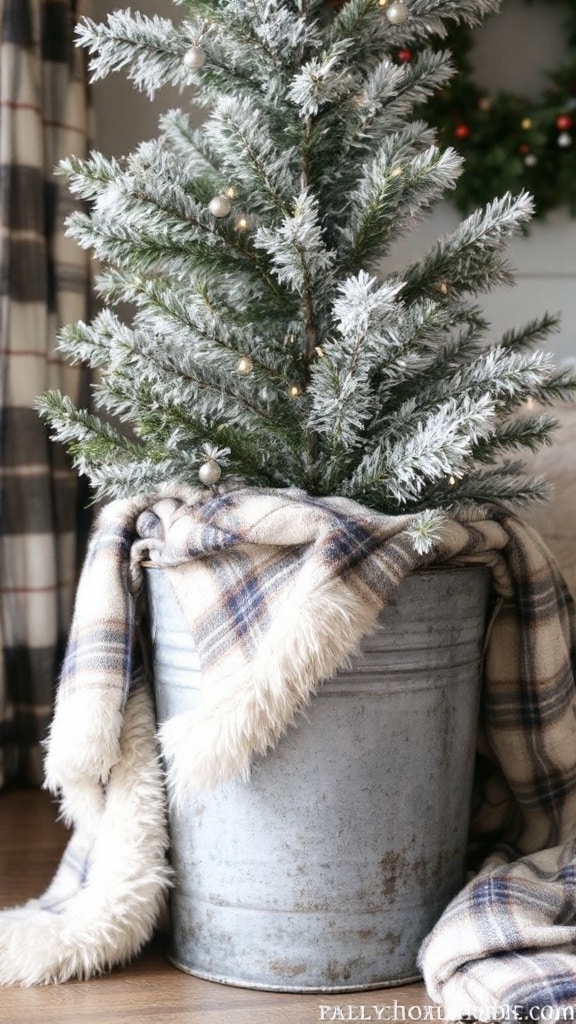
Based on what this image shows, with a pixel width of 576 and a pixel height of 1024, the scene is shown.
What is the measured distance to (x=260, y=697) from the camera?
976 mm

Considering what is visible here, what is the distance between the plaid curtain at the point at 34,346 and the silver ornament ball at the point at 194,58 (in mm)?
813

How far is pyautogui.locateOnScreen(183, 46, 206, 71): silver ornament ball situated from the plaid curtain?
2.67ft

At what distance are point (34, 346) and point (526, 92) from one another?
3.53 ft

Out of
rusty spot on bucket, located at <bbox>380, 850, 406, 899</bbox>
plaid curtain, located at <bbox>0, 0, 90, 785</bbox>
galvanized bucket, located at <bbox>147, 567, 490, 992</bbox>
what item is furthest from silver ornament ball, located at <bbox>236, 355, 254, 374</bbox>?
plaid curtain, located at <bbox>0, 0, 90, 785</bbox>

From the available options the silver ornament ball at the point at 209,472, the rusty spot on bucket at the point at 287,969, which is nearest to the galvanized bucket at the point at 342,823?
the rusty spot on bucket at the point at 287,969

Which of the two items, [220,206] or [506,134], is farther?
[506,134]

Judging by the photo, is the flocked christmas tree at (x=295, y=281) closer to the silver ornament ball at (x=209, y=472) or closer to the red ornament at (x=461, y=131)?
the silver ornament ball at (x=209, y=472)

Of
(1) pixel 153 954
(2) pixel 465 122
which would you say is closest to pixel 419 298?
(1) pixel 153 954

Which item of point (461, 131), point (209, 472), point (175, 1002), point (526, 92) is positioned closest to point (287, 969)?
point (175, 1002)

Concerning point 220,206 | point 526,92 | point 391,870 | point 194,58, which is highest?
point 526,92

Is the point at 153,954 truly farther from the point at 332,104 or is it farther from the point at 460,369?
the point at 332,104

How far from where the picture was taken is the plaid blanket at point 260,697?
98 cm

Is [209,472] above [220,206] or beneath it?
beneath

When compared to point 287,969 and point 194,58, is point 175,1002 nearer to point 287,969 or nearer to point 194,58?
point 287,969
